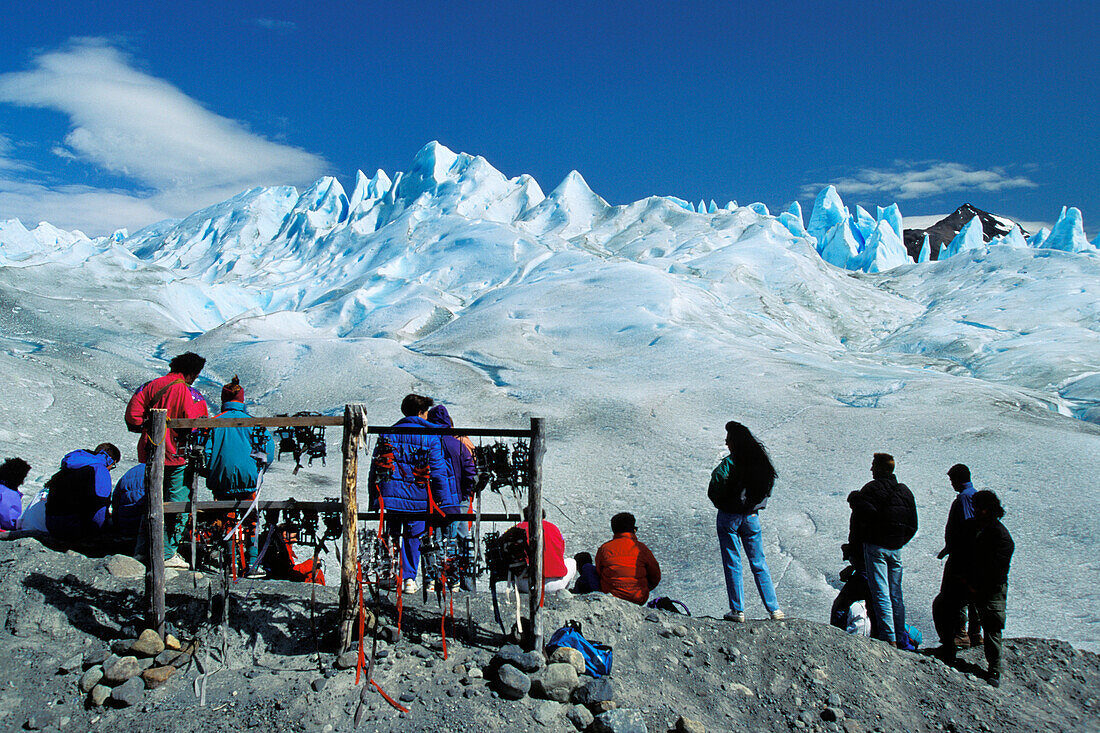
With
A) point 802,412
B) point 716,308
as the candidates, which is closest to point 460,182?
point 716,308

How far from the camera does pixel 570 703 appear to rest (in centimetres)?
356

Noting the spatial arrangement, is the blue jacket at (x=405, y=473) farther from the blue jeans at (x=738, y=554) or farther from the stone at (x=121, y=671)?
the blue jeans at (x=738, y=554)

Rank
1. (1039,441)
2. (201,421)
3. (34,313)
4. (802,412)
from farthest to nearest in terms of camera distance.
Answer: (34,313), (802,412), (1039,441), (201,421)

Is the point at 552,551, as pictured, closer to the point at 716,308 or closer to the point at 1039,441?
the point at 1039,441

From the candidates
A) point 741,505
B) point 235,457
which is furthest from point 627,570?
point 235,457

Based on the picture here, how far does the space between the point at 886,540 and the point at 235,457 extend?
4.50 meters

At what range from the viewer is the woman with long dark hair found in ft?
14.6

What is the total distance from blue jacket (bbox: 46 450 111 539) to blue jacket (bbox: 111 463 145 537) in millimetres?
151

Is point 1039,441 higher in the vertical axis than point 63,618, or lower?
higher

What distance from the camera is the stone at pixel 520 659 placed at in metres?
3.62

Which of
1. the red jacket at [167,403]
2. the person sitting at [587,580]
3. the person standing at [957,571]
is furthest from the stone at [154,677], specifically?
the person standing at [957,571]

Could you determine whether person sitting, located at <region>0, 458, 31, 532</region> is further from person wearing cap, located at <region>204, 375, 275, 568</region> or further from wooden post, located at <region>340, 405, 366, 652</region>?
wooden post, located at <region>340, 405, 366, 652</region>

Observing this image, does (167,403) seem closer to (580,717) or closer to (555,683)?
(555,683)

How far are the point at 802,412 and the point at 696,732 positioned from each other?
7.33m
